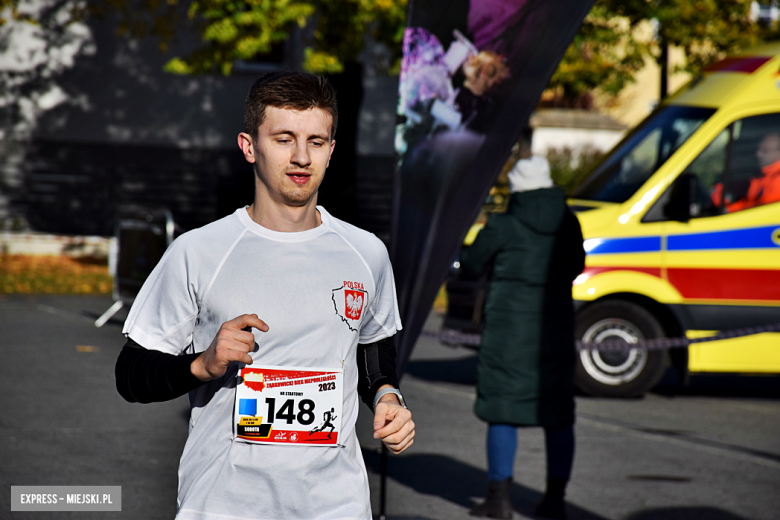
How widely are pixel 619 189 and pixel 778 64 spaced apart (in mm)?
1743

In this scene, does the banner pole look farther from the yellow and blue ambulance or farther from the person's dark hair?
the yellow and blue ambulance

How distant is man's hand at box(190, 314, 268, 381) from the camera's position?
2.29 m

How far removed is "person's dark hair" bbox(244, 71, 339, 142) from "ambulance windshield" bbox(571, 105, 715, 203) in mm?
6973

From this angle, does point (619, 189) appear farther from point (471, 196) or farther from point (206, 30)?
point (206, 30)

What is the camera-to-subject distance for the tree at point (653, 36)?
16281 millimetres

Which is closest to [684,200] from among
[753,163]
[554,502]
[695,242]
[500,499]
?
[695,242]

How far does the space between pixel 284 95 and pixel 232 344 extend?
2.12ft

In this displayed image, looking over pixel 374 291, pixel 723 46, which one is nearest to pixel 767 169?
pixel 374 291

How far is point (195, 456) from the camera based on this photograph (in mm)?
2604

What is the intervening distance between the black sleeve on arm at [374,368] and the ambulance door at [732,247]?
6473 millimetres

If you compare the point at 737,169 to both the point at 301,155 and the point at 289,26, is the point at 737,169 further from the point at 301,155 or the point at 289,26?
the point at 289,26

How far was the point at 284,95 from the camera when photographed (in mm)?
2551

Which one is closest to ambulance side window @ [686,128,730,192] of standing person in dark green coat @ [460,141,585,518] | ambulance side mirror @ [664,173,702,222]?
ambulance side mirror @ [664,173,702,222]

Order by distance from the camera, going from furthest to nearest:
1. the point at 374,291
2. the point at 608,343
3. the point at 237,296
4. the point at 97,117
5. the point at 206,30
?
the point at 97,117, the point at 206,30, the point at 608,343, the point at 374,291, the point at 237,296
